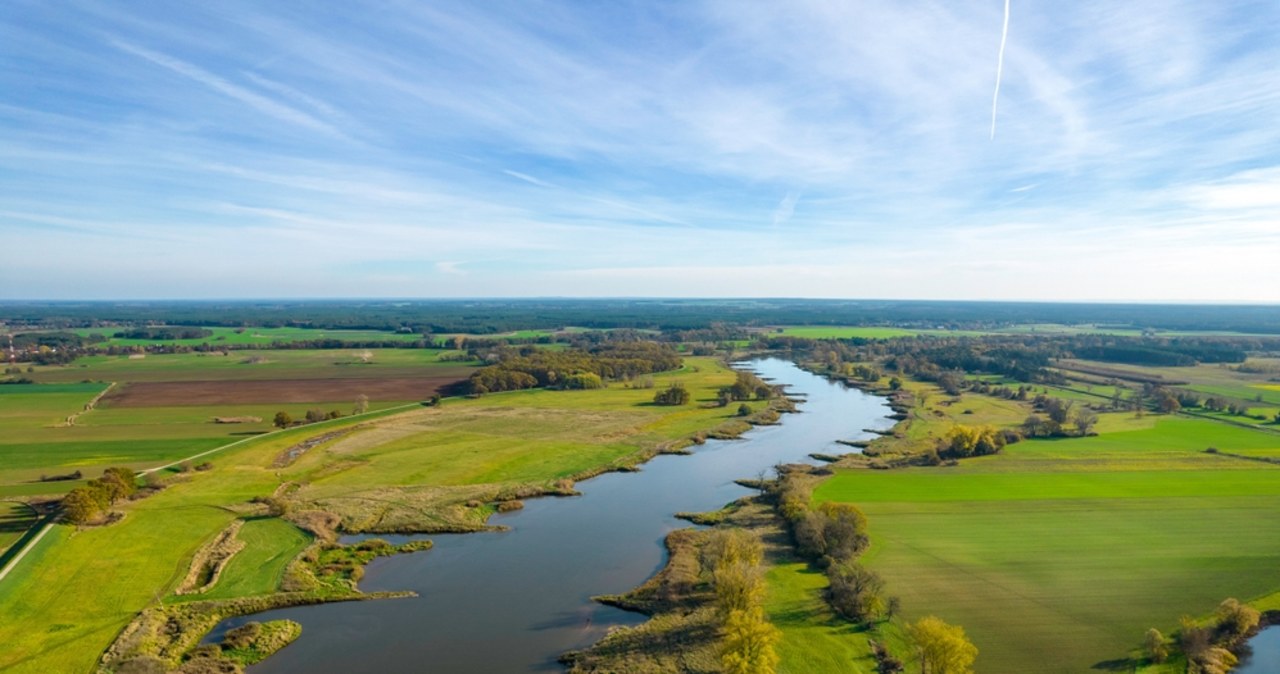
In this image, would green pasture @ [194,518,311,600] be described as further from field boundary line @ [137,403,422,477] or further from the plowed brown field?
the plowed brown field

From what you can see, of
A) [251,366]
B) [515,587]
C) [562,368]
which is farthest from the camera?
[251,366]

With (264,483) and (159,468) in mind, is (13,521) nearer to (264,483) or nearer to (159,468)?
(159,468)

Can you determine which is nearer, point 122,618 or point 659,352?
point 122,618

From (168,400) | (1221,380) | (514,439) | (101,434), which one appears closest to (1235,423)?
(1221,380)

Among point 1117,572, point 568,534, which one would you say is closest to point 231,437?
point 568,534

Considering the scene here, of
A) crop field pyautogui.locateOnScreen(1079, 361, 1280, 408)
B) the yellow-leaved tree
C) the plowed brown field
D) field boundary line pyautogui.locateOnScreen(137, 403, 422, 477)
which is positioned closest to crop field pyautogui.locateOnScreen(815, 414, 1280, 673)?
the yellow-leaved tree

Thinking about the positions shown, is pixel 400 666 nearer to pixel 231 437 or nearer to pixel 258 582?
pixel 258 582
